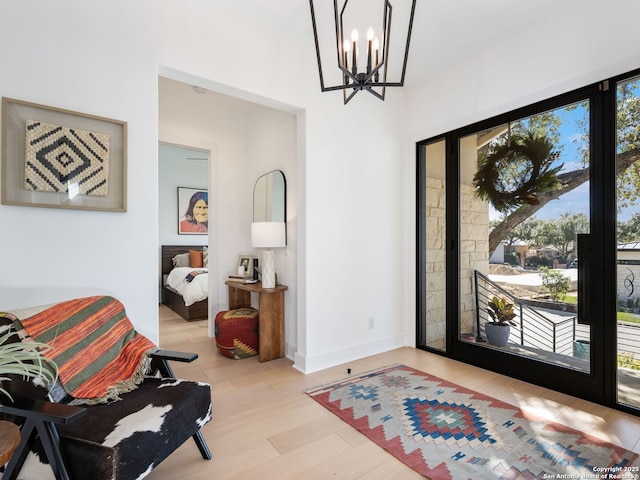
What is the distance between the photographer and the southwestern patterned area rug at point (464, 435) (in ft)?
5.42

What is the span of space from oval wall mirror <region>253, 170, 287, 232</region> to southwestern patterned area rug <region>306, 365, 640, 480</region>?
1809 mm

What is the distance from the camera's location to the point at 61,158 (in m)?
1.86

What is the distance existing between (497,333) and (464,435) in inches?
51.8

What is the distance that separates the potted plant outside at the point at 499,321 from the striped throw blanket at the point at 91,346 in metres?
2.79

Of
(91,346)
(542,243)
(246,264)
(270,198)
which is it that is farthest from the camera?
(246,264)

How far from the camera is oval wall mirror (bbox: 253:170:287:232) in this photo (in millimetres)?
3461

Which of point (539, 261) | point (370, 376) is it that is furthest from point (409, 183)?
point (370, 376)

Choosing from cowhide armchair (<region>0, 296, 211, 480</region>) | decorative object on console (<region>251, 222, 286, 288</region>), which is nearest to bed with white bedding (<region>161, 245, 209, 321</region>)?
decorative object on console (<region>251, 222, 286, 288</region>)

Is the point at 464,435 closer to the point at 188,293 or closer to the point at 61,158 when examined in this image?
the point at 61,158

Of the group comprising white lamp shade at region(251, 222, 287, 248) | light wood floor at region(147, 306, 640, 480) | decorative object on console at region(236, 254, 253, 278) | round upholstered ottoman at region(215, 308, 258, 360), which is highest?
white lamp shade at region(251, 222, 287, 248)

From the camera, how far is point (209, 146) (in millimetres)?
3930

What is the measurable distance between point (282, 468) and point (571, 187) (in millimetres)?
2762

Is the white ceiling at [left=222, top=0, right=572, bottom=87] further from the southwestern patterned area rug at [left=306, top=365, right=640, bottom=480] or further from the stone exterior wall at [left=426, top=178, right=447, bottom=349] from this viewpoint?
the southwestern patterned area rug at [left=306, top=365, right=640, bottom=480]

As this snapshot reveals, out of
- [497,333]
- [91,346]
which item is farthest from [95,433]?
[497,333]
